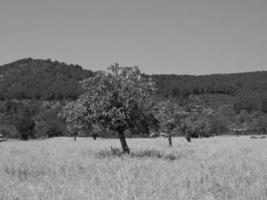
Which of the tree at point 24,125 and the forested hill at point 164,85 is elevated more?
the forested hill at point 164,85

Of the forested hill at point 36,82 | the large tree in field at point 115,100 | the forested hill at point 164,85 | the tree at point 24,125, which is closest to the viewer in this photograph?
the large tree in field at point 115,100

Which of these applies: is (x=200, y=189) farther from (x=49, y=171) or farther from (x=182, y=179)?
(x=49, y=171)

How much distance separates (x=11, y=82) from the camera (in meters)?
171

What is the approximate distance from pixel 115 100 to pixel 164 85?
16857 centimetres

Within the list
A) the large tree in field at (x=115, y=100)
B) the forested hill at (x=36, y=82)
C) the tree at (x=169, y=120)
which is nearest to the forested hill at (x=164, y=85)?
the forested hill at (x=36, y=82)

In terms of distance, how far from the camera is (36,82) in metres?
172

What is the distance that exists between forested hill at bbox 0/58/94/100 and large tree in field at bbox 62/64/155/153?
388 feet

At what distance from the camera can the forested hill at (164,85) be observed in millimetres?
150250

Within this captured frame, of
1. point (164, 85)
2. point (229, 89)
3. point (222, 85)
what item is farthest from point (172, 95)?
point (229, 89)

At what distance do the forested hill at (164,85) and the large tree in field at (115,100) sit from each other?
123 m

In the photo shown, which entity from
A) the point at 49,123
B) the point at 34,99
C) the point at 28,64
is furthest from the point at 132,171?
the point at 28,64

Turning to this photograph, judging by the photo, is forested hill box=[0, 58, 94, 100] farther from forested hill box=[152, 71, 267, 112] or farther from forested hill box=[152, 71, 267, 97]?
forested hill box=[152, 71, 267, 112]

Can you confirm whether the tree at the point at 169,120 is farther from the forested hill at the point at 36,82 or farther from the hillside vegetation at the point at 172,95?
the forested hill at the point at 36,82

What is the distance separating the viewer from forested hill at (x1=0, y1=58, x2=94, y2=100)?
153900 mm
